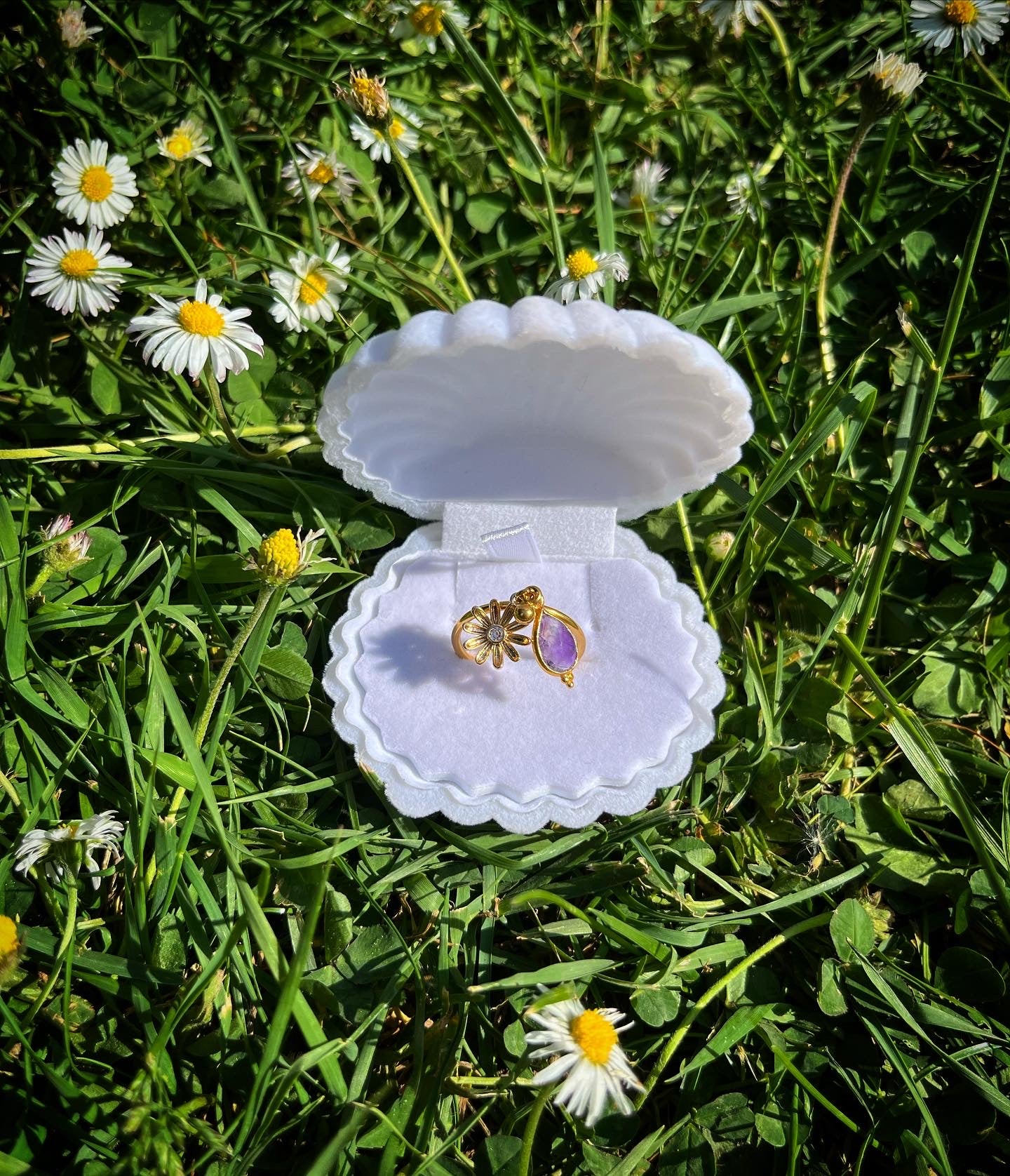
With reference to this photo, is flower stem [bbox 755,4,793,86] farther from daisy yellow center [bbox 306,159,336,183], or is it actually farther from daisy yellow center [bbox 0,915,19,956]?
daisy yellow center [bbox 0,915,19,956]

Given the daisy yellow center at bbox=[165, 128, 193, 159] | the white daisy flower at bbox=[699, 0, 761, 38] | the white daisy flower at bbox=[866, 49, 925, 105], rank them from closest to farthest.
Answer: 1. the white daisy flower at bbox=[866, 49, 925, 105]
2. the daisy yellow center at bbox=[165, 128, 193, 159]
3. the white daisy flower at bbox=[699, 0, 761, 38]

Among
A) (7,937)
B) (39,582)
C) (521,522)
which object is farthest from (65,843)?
(521,522)

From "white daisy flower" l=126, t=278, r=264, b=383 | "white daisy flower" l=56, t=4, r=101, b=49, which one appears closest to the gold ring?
"white daisy flower" l=126, t=278, r=264, b=383

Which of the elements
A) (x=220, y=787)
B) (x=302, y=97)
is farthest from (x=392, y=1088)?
(x=302, y=97)

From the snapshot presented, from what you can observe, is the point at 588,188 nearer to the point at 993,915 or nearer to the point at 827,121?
the point at 827,121

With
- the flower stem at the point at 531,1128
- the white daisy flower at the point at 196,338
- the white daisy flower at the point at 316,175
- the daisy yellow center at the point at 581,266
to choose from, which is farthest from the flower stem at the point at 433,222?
the flower stem at the point at 531,1128
